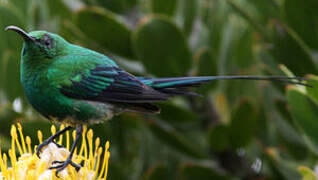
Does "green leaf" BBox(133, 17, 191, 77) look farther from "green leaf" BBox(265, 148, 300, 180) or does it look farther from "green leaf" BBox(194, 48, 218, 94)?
"green leaf" BBox(265, 148, 300, 180)

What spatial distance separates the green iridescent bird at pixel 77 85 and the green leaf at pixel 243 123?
0.43m

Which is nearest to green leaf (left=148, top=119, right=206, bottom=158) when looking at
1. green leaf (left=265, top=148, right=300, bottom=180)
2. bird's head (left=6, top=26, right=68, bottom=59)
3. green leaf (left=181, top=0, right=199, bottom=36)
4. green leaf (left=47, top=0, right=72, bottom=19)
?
green leaf (left=265, top=148, right=300, bottom=180)

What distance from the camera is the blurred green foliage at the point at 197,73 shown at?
2.10m

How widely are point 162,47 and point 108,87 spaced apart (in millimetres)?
518

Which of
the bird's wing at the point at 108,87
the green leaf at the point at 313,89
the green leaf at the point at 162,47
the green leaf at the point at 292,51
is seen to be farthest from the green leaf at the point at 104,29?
the green leaf at the point at 313,89

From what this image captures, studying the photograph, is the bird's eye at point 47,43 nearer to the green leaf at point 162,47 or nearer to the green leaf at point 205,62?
the green leaf at point 162,47

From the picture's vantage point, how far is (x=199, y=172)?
2.11 metres

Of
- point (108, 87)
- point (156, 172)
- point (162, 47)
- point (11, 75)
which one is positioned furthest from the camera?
point (11, 75)

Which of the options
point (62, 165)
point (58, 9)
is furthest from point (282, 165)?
point (58, 9)

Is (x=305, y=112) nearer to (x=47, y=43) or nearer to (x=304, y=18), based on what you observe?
(x=304, y=18)

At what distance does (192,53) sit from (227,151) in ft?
1.56

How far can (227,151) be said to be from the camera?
7.63ft

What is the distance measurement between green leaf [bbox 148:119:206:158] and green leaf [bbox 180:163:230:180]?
0.13 m

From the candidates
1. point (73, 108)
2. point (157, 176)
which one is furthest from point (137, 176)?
point (73, 108)
